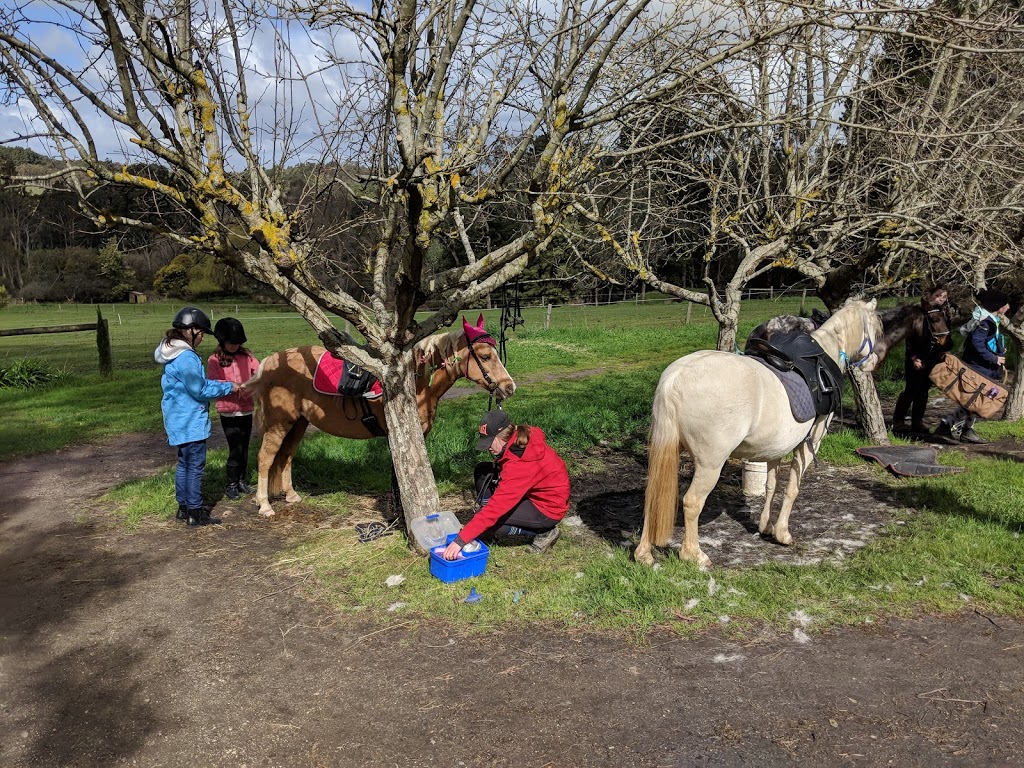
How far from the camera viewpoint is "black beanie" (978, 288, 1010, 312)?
27.3 feet

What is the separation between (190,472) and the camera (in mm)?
6152

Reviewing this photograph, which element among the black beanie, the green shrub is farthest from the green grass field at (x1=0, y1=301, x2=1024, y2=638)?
the green shrub

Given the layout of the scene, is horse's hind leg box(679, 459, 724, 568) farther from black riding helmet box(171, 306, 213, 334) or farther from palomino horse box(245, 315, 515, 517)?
black riding helmet box(171, 306, 213, 334)

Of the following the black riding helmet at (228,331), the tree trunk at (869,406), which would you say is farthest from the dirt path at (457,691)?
the tree trunk at (869,406)

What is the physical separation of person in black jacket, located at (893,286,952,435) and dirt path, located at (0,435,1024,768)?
16.1ft

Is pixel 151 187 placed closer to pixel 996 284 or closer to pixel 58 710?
pixel 58 710

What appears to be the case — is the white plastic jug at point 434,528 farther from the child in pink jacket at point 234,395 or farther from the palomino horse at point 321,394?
the child in pink jacket at point 234,395

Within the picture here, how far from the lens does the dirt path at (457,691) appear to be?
316 cm

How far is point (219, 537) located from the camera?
5.98 m

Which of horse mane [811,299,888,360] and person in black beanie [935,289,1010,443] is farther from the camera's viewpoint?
person in black beanie [935,289,1010,443]

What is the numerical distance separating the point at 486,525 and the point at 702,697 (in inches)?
73.5

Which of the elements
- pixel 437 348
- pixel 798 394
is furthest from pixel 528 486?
pixel 798 394

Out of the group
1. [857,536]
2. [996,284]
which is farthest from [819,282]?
[996,284]

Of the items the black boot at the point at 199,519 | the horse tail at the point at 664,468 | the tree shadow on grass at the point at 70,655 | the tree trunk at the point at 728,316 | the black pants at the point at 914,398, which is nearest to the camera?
the tree shadow on grass at the point at 70,655
